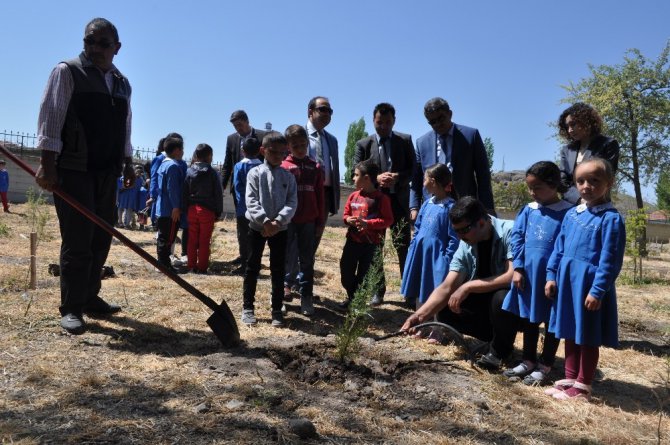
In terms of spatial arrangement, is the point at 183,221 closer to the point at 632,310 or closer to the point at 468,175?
the point at 468,175

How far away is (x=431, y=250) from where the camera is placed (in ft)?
15.0

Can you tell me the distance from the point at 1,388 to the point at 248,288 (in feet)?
6.49

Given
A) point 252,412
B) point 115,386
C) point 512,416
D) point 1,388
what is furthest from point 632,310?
point 1,388

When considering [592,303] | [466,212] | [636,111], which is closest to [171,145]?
[466,212]

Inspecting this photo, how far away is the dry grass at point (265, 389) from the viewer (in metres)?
2.56

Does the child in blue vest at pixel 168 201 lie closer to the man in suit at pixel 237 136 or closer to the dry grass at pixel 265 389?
the man in suit at pixel 237 136

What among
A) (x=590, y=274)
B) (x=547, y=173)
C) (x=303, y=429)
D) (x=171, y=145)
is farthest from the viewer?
(x=171, y=145)

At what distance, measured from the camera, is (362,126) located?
5278cm

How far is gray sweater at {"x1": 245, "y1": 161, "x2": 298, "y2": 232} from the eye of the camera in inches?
178

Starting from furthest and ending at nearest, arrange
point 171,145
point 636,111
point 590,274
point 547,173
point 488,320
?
point 636,111, point 171,145, point 488,320, point 547,173, point 590,274

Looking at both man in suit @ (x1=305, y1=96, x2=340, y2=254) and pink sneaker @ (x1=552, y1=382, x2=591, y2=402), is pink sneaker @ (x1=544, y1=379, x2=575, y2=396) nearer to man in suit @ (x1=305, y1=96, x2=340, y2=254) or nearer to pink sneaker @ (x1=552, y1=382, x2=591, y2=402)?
pink sneaker @ (x1=552, y1=382, x2=591, y2=402)

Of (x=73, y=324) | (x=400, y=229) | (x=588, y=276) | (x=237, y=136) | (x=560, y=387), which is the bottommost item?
(x=560, y=387)

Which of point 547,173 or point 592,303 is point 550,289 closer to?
point 592,303

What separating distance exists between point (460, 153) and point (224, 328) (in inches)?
106
